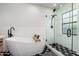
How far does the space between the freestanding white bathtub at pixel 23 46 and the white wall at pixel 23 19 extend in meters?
0.13

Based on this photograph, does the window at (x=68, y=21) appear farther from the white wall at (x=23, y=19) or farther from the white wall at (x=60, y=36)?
the white wall at (x=23, y=19)

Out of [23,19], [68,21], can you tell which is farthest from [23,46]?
[68,21]

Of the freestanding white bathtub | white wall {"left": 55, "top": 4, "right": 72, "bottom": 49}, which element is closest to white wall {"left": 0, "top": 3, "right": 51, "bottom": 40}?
the freestanding white bathtub

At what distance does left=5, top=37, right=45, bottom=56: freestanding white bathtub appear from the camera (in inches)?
99.7

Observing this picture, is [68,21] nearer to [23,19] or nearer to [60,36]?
[60,36]

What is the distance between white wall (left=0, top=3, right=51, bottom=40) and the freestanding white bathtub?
0.43 ft

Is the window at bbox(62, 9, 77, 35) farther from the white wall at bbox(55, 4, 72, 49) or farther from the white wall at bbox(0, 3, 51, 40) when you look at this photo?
the white wall at bbox(0, 3, 51, 40)

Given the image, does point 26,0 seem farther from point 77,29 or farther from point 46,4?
point 77,29

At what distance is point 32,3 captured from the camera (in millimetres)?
2338

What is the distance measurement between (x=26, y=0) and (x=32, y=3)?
150mm

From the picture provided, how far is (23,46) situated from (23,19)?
584 mm

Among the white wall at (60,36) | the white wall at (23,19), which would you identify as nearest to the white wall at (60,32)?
the white wall at (60,36)

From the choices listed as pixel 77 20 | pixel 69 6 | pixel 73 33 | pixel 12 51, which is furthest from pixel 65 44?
pixel 12 51

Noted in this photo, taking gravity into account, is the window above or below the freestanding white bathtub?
above
